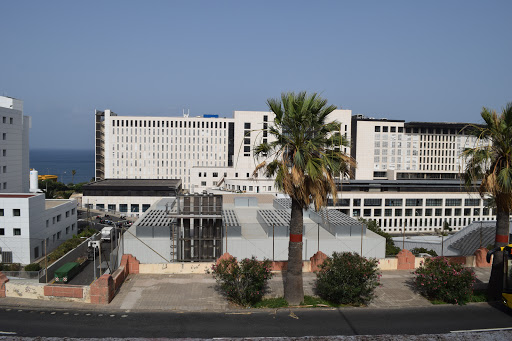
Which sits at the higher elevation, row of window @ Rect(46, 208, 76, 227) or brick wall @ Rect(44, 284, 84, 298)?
brick wall @ Rect(44, 284, 84, 298)

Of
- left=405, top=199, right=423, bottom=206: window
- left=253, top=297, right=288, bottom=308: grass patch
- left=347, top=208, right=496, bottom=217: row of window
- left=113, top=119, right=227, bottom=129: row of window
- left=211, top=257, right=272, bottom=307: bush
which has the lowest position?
left=347, top=208, right=496, bottom=217: row of window

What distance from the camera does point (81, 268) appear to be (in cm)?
4334

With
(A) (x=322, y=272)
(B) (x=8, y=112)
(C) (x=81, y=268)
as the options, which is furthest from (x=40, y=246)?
(A) (x=322, y=272)

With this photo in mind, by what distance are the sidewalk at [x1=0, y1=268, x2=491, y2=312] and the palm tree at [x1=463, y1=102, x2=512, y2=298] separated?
9.17ft

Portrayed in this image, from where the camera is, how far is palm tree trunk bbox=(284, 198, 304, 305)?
1890 cm

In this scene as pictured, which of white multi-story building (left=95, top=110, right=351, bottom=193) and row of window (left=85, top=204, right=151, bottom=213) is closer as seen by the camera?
row of window (left=85, top=204, right=151, bottom=213)

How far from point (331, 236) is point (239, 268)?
17672mm

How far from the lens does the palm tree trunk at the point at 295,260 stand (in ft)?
62.0

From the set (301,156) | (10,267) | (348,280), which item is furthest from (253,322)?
(10,267)

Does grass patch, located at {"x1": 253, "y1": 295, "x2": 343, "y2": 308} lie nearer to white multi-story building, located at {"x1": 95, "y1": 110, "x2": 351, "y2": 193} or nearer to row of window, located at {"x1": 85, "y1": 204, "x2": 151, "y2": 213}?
row of window, located at {"x1": 85, "y1": 204, "x2": 151, "y2": 213}

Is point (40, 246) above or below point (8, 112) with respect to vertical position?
below

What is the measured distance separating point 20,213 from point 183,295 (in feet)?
122

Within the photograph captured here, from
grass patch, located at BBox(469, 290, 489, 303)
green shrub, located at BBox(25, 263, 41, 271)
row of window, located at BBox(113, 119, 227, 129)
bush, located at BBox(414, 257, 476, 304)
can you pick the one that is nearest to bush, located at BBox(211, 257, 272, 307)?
bush, located at BBox(414, 257, 476, 304)

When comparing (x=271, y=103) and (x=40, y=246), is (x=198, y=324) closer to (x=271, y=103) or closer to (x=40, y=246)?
(x=271, y=103)
